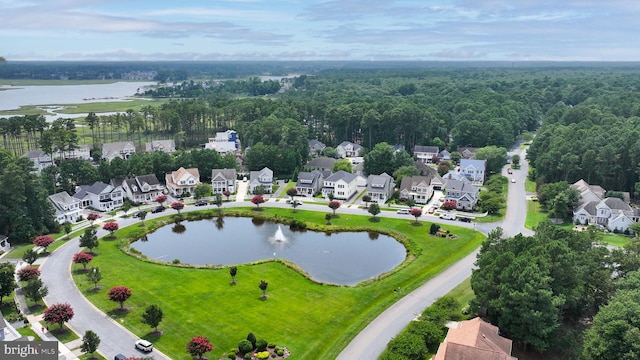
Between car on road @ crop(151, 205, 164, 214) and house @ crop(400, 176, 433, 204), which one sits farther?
house @ crop(400, 176, 433, 204)

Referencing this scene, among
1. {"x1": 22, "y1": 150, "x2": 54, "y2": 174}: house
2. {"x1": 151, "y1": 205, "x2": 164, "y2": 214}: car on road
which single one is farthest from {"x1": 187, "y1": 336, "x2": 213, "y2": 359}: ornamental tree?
{"x1": 22, "y1": 150, "x2": 54, "y2": 174}: house

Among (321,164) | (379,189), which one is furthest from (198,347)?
(321,164)

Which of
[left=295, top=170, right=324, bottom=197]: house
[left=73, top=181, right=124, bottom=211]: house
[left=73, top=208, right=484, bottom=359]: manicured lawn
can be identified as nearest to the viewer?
[left=73, top=208, right=484, bottom=359]: manicured lawn

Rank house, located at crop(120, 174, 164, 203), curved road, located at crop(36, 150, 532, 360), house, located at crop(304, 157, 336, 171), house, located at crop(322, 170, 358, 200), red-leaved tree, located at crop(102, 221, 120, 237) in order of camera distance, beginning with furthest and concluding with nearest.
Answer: house, located at crop(304, 157, 336, 171), house, located at crop(322, 170, 358, 200), house, located at crop(120, 174, 164, 203), red-leaved tree, located at crop(102, 221, 120, 237), curved road, located at crop(36, 150, 532, 360)

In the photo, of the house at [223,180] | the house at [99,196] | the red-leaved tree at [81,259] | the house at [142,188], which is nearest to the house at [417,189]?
the house at [223,180]

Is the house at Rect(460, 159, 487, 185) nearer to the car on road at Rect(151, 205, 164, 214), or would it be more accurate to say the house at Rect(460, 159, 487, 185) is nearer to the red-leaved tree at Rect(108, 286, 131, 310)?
the car on road at Rect(151, 205, 164, 214)

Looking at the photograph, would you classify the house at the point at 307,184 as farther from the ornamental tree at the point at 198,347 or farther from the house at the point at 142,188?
the ornamental tree at the point at 198,347
